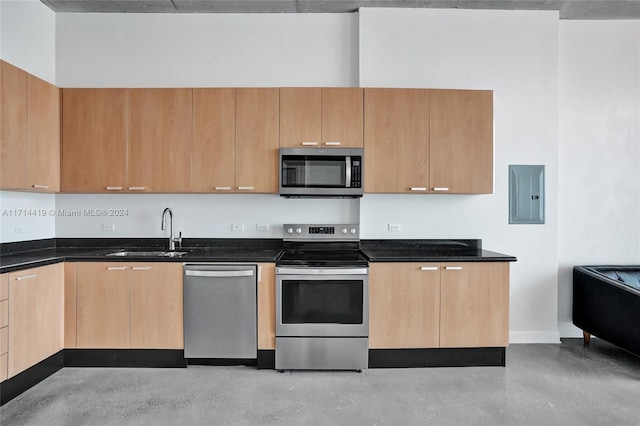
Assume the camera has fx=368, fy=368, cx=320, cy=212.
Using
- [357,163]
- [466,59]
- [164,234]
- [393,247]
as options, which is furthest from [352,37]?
[164,234]

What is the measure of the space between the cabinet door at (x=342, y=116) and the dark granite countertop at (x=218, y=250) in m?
1.03

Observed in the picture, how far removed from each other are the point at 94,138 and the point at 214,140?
3.47 ft

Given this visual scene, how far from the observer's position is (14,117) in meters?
2.80

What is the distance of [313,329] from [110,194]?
241 cm

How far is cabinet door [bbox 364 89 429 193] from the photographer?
3.26 meters

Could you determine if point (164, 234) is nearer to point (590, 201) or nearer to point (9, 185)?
point (9, 185)

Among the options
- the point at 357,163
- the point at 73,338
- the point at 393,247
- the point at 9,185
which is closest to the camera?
the point at 9,185

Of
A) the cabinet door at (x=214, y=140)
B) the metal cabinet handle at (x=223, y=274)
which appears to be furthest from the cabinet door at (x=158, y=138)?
the metal cabinet handle at (x=223, y=274)

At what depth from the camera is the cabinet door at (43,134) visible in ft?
9.71

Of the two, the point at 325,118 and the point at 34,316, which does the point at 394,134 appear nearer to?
the point at 325,118

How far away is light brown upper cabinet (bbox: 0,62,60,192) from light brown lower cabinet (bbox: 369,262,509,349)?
285 cm

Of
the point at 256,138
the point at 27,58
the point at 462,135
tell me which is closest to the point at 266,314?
the point at 256,138

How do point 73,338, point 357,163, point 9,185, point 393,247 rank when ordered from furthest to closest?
point 393,247
point 357,163
point 73,338
point 9,185

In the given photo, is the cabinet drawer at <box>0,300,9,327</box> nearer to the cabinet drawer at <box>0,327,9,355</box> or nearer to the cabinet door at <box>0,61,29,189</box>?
the cabinet drawer at <box>0,327,9,355</box>
